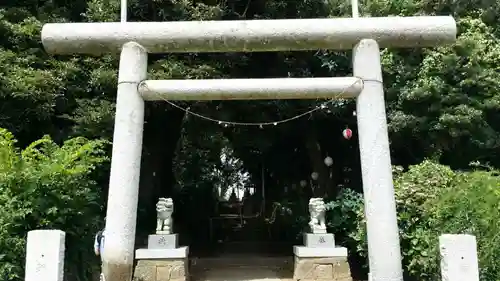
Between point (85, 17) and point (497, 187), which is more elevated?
point (85, 17)

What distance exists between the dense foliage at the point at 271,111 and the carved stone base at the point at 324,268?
715 millimetres

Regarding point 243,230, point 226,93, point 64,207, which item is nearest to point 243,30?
point 226,93

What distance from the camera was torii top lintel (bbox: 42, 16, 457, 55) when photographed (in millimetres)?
6090

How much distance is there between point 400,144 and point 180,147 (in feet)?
17.4

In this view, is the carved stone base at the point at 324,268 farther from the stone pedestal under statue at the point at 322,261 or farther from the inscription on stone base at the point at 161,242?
the inscription on stone base at the point at 161,242

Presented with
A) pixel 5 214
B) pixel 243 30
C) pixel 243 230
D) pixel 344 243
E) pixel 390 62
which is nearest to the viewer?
pixel 5 214

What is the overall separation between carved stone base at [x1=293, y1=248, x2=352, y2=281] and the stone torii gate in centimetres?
250

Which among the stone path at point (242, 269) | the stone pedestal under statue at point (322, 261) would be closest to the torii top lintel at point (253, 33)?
the stone pedestal under statue at point (322, 261)

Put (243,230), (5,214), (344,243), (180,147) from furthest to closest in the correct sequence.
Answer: (243,230) < (180,147) < (344,243) < (5,214)

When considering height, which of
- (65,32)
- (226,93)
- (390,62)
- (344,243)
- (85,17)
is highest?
(85,17)

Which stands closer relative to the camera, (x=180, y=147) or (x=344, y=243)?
(x=344, y=243)

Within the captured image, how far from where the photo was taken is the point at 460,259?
4.28 m

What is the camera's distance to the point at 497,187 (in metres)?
5.94

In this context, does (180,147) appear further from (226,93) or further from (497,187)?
(497,187)
